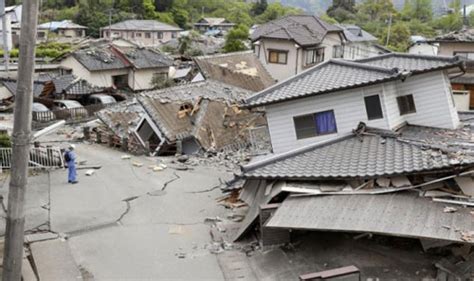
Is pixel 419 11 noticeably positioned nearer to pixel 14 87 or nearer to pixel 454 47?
pixel 454 47

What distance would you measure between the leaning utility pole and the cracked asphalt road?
3.02 meters

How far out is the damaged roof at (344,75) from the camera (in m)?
13.3

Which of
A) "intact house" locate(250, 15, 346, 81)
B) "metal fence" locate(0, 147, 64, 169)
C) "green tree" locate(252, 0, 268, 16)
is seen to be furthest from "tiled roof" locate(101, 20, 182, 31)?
"metal fence" locate(0, 147, 64, 169)

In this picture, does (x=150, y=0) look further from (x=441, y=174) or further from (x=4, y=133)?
(x=441, y=174)

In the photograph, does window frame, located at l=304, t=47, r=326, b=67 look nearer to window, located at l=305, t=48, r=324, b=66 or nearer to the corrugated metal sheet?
window, located at l=305, t=48, r=324, b=66

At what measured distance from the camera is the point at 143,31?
68875 millimetres

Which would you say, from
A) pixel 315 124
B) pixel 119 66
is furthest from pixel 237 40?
pixel 315 124

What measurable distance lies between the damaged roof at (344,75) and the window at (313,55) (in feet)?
75.9

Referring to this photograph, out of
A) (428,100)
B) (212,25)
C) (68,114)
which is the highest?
(212,25)

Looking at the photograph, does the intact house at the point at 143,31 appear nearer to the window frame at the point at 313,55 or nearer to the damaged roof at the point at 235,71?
the window frame at the point at 313,55

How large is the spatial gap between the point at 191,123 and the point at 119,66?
1869cm

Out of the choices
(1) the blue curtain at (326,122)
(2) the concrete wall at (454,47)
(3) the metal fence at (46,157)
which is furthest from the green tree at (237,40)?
(1) the blue curtain at (326,122)

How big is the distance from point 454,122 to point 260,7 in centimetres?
8403

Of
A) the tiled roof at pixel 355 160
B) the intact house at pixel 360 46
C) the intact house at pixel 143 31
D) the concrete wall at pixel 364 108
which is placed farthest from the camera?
the intact house at pixel 143 31
